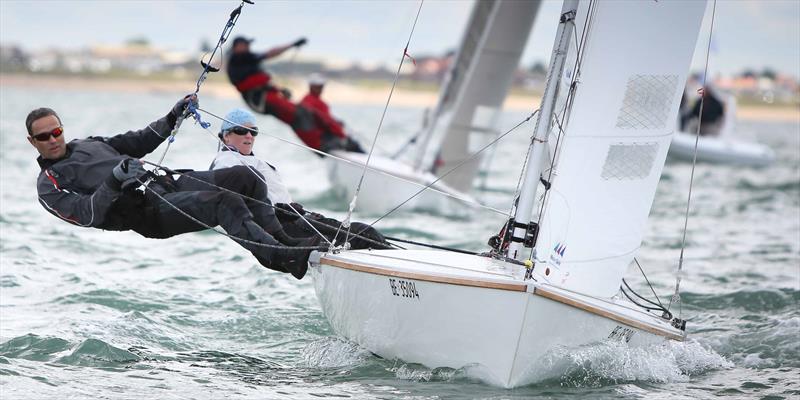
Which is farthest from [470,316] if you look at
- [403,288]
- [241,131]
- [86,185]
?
[86,185]

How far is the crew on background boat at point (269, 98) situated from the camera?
12.5 meters

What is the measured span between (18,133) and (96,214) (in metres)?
19.9

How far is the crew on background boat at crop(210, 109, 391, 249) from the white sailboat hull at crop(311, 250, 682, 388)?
335 millimetres

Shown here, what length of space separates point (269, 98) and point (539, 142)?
741 cm

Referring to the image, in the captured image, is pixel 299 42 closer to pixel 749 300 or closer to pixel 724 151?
pixel 749 300

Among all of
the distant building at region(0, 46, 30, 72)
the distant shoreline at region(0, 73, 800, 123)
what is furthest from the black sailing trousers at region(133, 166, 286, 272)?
the distant building at region(0, 46, 30, 72)

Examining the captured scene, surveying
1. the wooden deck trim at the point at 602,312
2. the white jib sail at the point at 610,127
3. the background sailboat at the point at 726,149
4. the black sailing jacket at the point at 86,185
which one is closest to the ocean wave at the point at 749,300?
the wooden deck trim at the point at 602,312

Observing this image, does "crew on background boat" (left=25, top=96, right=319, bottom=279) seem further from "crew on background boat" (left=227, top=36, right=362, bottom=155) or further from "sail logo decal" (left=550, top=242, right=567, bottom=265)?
"crew on background boat" (left=227, top=36, right=362, bottom=155)

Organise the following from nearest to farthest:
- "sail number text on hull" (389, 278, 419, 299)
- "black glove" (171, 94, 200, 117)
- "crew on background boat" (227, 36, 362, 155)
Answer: "sail number text on hull" (389, 278, 419, 299)
"black glove" (171, 94, 200, 117)
"crew on background boat" (227, 36, 362, 155)

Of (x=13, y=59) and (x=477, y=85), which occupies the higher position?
(x=13, y=59)

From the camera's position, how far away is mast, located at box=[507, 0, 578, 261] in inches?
221

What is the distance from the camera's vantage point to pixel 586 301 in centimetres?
524

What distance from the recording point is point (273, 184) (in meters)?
5.96

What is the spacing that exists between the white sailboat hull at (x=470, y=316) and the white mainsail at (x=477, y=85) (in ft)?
19.8
